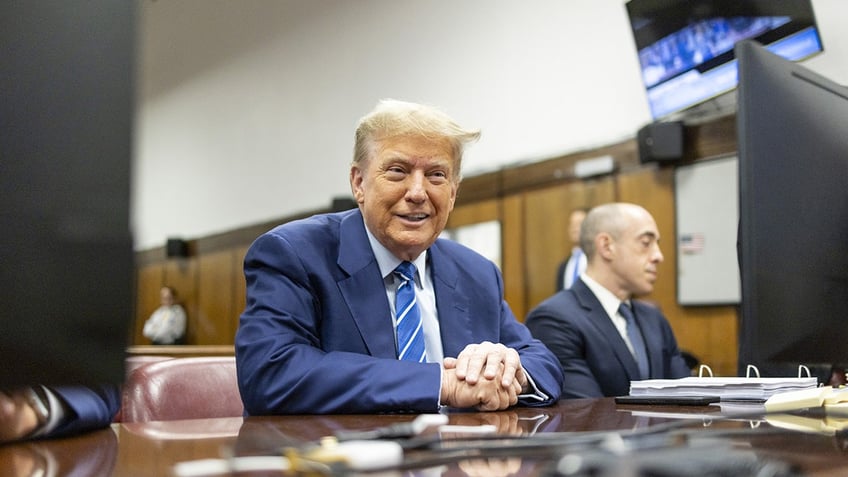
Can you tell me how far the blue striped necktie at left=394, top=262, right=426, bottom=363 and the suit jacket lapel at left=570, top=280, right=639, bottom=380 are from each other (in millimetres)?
1662

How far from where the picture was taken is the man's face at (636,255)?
4.19m

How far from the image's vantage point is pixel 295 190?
9742mm

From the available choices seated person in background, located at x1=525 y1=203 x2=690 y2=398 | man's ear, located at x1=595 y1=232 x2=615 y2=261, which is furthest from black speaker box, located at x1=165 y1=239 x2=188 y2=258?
man's ear, located at x1=595 y1=232 x2=615 y2=261

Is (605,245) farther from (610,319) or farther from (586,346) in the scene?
(586,346)

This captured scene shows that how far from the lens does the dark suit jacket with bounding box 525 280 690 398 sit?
3.34 meters

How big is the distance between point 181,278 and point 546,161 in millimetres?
6820

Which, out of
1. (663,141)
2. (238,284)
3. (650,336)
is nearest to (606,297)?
(650,336)

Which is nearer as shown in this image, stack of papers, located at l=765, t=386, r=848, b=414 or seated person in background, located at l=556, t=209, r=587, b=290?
stack of papers, located at l=765, t=386, r=848, b=414

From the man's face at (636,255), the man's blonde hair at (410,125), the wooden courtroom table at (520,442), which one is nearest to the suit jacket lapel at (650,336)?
the man's face at (636,255)

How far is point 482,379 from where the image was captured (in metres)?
1.66

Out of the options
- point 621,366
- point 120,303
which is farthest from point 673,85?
point 120,303

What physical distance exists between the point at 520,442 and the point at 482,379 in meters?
0.74

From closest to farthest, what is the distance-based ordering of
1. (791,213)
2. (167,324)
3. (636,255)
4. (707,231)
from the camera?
(791,213) < (636,255) < (707,231) < (167,324)

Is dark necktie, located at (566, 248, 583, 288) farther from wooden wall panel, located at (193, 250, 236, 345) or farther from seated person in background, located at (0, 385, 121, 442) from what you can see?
wooden wall panel, located at (193, 250, 236, 345)
